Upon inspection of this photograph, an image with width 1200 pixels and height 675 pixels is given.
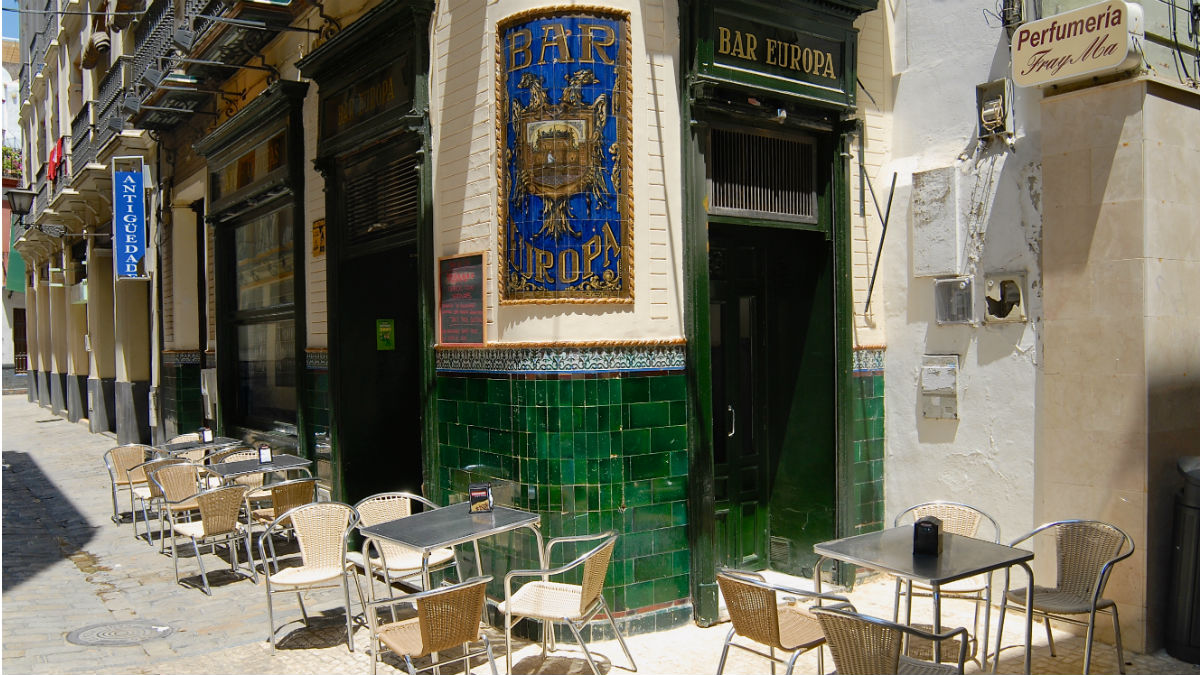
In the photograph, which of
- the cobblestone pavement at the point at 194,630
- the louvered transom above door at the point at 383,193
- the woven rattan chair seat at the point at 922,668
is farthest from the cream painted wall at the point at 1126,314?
the louvered transom above door at the point at 383,193

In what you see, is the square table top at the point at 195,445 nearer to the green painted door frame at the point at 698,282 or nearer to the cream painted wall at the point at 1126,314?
the green painted door frame at the point at 698,282

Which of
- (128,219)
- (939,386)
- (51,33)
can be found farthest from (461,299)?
(51,33)

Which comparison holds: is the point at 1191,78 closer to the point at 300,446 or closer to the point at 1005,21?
the point at 1005,21

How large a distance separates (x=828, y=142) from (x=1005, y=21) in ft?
4.99

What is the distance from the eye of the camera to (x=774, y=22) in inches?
269

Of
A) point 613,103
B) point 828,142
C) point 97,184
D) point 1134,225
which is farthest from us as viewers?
point 97,184

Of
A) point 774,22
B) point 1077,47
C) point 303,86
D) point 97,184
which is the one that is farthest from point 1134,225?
point 97,184

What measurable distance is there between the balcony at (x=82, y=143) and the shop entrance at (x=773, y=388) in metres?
14.8

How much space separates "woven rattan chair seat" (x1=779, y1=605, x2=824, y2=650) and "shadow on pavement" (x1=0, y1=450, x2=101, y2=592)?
6721 millimetres

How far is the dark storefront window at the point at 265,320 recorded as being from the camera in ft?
33.4

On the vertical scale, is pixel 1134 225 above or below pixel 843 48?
below

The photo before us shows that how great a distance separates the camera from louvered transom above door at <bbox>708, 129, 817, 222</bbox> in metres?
6.74

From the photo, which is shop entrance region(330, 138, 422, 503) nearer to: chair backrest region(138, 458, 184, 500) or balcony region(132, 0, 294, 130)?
chair backrest region(138, 458, 184, 500)

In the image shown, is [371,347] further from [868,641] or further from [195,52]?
[868,641]
